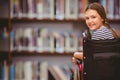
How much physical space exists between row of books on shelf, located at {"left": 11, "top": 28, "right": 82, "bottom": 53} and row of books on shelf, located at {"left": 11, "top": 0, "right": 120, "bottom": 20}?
205 millimetres

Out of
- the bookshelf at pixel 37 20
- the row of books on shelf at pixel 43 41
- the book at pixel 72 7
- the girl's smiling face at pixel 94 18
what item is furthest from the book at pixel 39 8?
the girl's smiling face at pixel 94 18

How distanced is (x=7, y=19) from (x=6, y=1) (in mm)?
297

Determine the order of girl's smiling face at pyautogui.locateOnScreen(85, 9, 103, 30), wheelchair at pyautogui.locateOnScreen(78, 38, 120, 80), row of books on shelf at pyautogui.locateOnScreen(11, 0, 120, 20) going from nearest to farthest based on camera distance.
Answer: wheelchair at pyautogui.locateOnScreen(78, 38, 120, 80) → girl's smiling face at pyautogui.locateOnScreen(85, 9, 103, 30) → row of books on shelf at pyautogui.locateOnScreen(11, 0, 120, 20)

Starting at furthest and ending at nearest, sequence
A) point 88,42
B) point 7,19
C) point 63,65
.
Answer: point 63,65
point 7,19
point 88,42

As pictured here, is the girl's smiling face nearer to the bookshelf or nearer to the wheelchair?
the wheelchair

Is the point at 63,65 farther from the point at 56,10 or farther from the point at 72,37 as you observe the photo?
the point at 56,10

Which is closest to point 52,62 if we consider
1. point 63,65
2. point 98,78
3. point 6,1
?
point 63,65

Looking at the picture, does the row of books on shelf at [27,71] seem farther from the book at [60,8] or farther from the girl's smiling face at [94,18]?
the girl's smiling face at [94,18]

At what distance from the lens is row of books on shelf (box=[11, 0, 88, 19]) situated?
3.63 metres

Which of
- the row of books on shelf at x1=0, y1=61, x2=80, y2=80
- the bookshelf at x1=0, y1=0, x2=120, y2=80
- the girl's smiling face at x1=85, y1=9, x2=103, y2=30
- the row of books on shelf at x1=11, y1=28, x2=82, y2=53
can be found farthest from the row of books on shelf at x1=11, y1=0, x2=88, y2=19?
the girl's smiling face at x1=85, y1=9, x2=103, y2=30

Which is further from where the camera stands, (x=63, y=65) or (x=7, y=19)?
(x=63, y=65)

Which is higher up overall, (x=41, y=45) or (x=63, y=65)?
(x=41, y=45)

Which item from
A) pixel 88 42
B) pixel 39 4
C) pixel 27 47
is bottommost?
pixel 27 47

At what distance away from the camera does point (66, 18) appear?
11.9ft
